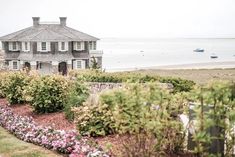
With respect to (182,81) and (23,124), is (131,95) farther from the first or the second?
(182,81)

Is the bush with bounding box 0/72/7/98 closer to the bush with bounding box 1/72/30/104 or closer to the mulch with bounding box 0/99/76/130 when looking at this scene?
the bush with bounding box 1/72/30/104

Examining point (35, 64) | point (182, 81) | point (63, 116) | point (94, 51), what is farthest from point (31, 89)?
point (94, 51)

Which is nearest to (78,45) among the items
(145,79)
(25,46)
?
(25,46)

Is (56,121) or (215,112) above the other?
(215,112)

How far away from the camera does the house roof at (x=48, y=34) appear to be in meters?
53.4

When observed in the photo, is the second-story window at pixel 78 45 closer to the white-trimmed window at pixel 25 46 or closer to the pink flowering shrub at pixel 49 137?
the white-trimmed window at pixel 25 46

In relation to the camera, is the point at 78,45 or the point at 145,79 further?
the point at 78,45

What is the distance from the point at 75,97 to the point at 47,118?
1676 millimetres

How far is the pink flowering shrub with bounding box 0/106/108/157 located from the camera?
35.2 feet

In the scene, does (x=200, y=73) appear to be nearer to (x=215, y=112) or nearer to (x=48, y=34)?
(x=48, y=34)

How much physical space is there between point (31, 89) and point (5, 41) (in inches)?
1647

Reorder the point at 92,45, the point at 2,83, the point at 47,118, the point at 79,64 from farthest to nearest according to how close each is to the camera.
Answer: the point at 92,45 → the point at 79,64 → the point at 2,83 → the point at 47,118

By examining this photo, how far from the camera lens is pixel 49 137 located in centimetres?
1275

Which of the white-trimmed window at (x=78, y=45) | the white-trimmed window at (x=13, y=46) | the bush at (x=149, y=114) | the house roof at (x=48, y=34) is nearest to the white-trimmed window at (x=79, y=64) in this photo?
the white-trimmed window at (x=78, y=45)
